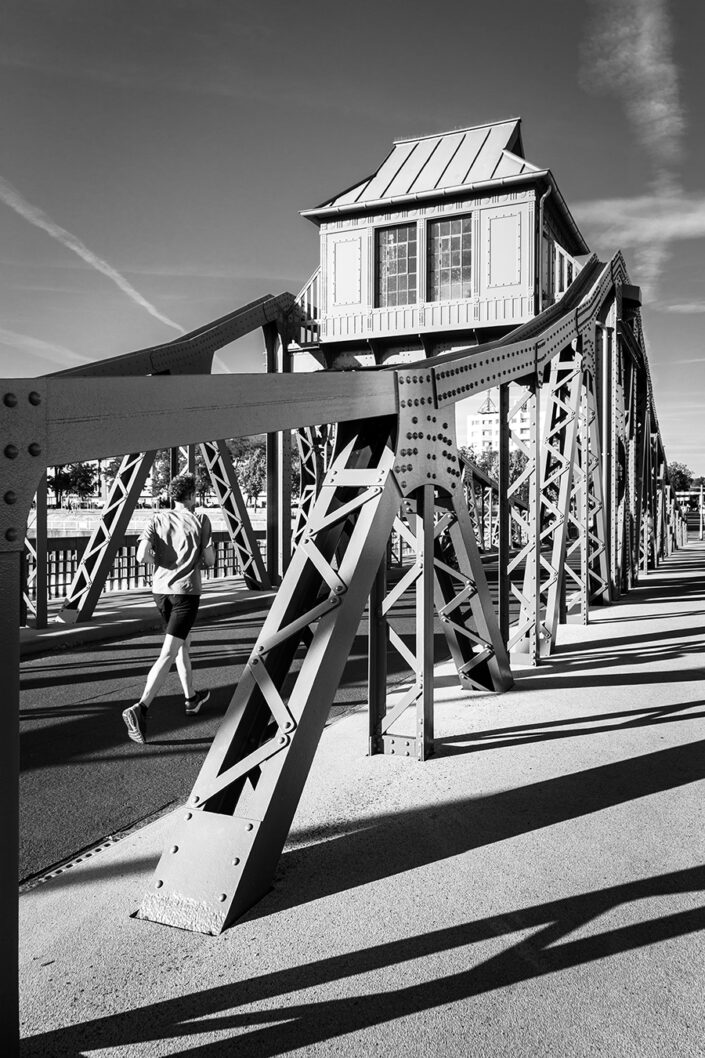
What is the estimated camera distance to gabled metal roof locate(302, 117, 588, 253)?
1938 cm

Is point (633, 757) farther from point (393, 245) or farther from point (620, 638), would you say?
point (393, 245)

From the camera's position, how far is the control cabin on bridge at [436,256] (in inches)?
739

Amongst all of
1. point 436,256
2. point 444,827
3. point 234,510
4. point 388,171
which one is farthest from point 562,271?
point 444,827

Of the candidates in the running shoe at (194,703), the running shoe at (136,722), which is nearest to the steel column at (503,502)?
the running shoe at (194,703)

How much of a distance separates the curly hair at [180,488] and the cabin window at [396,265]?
563 inches

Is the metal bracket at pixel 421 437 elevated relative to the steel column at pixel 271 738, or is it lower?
elevated

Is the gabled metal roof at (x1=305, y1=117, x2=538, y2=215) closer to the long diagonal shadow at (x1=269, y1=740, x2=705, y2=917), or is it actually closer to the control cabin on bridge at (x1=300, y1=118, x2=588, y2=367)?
the control cabin on bridge at (x1=300, y1=118, x2=588, y2=367)

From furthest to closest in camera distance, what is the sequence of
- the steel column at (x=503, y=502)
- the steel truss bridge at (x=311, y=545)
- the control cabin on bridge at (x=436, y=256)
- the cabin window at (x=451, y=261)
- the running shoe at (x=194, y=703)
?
the cabin window at (x=451, y=261) → the control cabin on bridge at (x=436, y=256) → the steel column at (x=503, y=502) → the running shoe at (x=194, y=703) → the steel truss bridge at (x=311, y=545)

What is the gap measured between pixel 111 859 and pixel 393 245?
60.6ft

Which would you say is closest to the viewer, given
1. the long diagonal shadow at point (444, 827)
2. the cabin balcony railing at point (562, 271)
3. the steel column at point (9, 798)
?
the steel column at point (9, 798)

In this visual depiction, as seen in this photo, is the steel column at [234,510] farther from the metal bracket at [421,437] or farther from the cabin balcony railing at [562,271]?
the metal bracket at [421,437]

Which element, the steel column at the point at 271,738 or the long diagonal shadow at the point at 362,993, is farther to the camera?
the steel column at the point at 271,738

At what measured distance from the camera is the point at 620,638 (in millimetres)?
10164

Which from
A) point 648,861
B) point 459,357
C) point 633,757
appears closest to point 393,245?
point 459,357
